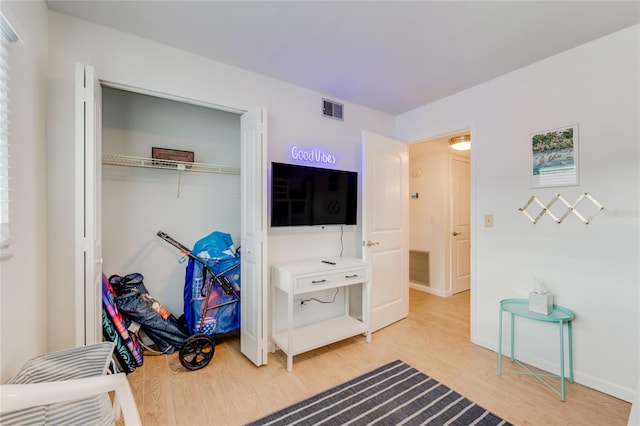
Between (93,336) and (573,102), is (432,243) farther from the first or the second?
(93,336)

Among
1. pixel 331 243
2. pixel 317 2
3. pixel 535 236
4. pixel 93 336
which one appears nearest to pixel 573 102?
pixel 535 236

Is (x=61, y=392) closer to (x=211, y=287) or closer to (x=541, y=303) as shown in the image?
(x=211, y=287)

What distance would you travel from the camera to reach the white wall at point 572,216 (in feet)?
6.21

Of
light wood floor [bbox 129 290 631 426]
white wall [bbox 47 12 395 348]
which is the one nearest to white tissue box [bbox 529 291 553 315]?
light wood floor [bbox 129 290 631 426]

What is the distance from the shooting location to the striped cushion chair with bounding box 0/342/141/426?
0.82 meters

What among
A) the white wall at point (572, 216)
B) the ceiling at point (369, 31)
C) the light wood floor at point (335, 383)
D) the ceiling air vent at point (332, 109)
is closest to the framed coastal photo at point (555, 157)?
the white wall at point (572, 216)

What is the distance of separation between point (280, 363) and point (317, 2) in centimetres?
267

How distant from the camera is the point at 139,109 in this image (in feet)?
8.52

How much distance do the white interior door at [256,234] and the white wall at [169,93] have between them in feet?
0.82

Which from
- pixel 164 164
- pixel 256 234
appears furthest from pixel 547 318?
pixel 164 164

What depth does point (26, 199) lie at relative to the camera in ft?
4.73

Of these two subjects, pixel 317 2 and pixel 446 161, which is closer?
pixel 317 2

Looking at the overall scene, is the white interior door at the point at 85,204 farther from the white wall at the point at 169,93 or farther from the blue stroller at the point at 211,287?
the blue stroller at the point at 211,287

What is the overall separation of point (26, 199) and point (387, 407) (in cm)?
244
